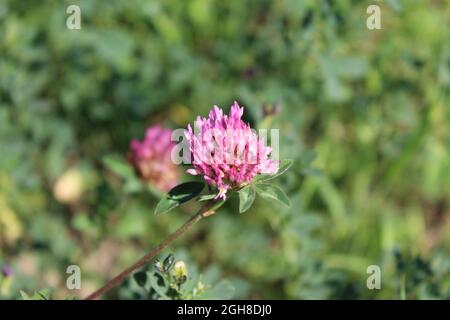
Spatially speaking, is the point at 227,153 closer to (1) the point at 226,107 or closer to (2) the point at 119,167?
(2) the point at 119,167

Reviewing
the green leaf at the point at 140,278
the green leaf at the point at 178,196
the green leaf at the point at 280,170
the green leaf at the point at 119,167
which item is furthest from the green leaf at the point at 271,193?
the green leaf at the point at 119,167

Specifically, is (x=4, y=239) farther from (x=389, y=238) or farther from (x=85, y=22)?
(x=389, y=238)

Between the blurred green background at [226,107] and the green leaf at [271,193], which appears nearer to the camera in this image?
the green leaf at [271,193]

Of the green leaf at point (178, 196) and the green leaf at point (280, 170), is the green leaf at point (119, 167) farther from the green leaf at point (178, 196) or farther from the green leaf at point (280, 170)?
the green leaf at point (280, 170)

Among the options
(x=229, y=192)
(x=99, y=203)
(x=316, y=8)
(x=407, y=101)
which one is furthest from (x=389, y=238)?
(x=229, y=192)
